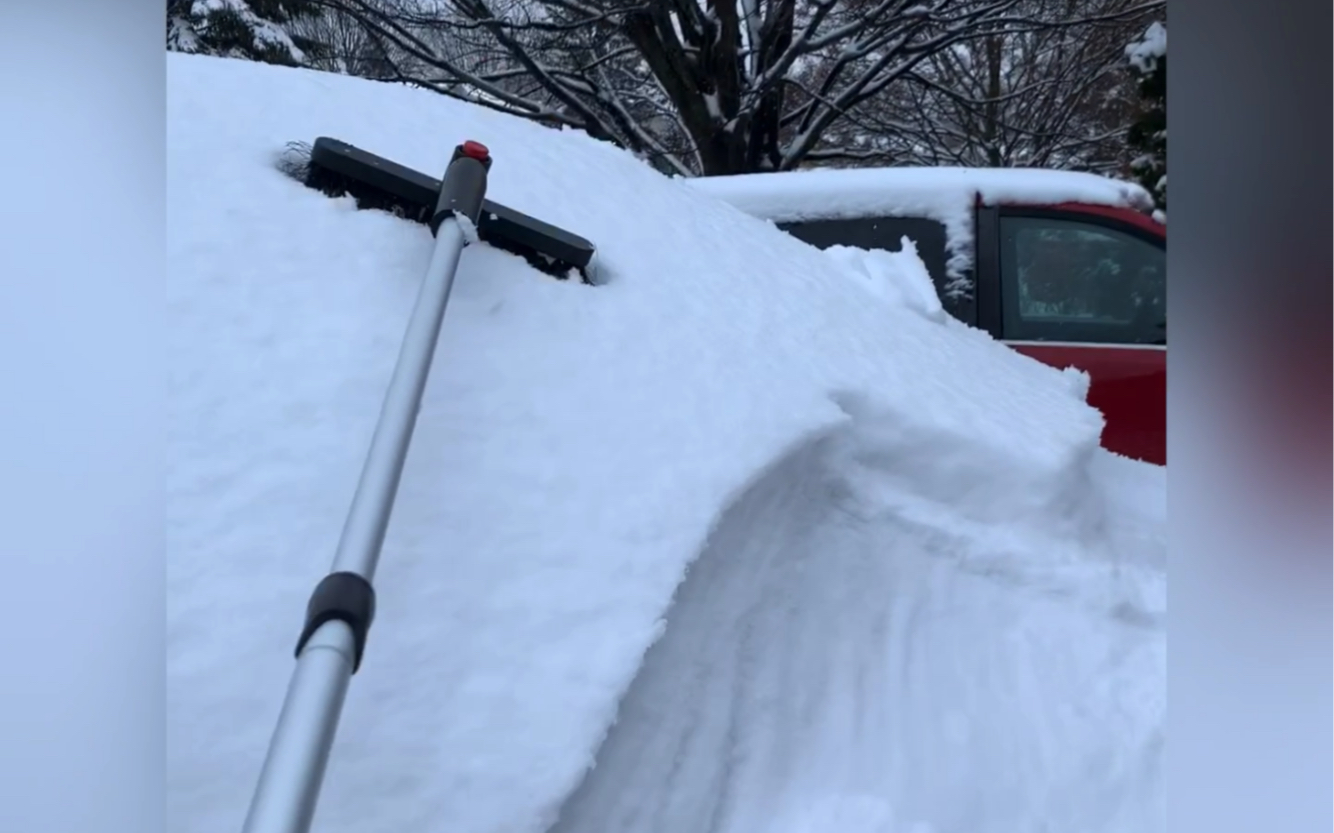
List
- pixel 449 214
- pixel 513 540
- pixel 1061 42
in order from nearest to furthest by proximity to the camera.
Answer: pixel 513 540 < pixel 449 214 < pixel 1061 42

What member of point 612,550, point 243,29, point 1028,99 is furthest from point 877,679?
point 1028,99

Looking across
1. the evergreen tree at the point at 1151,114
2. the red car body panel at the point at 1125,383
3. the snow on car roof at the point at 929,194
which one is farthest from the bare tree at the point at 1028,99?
the red car body panel at the point at 1125,383

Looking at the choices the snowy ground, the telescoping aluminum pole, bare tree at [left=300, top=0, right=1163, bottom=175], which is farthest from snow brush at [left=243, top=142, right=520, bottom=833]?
bare tree at [left=300, top=0, right=1163, bottom=175]

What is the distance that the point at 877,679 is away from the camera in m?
1.61

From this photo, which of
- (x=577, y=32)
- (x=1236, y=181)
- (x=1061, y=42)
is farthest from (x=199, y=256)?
(x=577, y=32)

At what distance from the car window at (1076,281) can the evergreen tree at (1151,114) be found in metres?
0.23

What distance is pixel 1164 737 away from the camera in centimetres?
164

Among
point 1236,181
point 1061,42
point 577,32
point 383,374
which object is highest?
point 577,32

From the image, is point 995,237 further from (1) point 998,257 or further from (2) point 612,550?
(2) point 612,550

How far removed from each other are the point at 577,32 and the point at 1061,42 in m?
3.21

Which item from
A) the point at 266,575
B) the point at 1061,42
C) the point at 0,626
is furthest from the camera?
the point at 1061,42

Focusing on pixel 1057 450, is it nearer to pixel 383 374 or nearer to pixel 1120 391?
pixel 383 374

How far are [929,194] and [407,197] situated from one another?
89.4 inches

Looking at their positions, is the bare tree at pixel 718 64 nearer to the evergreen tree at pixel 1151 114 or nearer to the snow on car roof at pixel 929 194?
the snow on car roof at pixel 929 194
